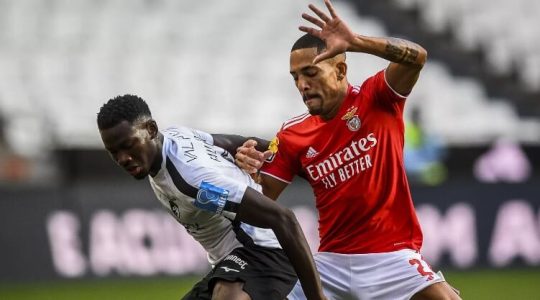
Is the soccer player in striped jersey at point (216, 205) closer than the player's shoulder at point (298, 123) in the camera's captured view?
Yes

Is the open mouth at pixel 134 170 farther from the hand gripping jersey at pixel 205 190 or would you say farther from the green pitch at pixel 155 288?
Answer: the green pitch at pixel 155 288

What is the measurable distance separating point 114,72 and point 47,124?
2.70 m

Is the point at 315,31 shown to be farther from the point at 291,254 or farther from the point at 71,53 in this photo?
the point at 71,53

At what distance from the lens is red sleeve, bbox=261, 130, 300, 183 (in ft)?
23.4

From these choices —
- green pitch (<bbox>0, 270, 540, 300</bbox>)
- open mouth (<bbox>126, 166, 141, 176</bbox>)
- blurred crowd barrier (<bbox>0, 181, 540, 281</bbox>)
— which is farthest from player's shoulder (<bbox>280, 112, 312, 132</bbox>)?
blurred crowd barrier (<bbox>0, 181, 540, 281</bbox>)

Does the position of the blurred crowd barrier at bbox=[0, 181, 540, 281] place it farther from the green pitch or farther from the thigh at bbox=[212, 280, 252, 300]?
the thigh at bbox=[212, 280, 252, 300]

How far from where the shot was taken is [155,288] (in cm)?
1375

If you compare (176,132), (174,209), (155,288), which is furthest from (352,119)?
(155,288)

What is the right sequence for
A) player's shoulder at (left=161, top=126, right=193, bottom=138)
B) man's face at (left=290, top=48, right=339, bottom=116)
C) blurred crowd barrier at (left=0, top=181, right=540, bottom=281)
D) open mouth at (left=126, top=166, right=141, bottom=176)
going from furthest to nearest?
1. blurred crowd barrier at (left=0, top=181, right=540, bottom=281)
2. player's shoulder at (left=161, top=126, right=193, bottom=138)
3. man's face at (left=290, top=48, right=339, bottom=116)
4. open mouth at (left=126, top=166, right=141, bottom=176)

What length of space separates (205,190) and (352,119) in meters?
1.09

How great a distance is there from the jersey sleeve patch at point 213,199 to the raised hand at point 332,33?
90 cm

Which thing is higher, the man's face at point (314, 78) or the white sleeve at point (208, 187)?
the man's face at point (314, 78)

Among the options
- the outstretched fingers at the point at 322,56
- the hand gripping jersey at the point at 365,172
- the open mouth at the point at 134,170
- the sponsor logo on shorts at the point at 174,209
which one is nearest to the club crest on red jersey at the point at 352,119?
the hand gripping jersey at the point at 365,172

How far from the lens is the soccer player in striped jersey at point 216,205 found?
614 cm
